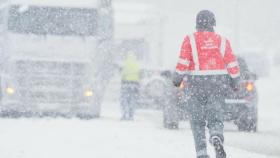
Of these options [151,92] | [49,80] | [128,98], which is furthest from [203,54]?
[151,92]

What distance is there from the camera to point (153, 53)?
4062cm

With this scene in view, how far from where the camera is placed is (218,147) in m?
9.56

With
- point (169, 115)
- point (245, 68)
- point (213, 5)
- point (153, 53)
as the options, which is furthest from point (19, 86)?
point (213, 5)

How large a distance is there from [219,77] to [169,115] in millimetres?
6764

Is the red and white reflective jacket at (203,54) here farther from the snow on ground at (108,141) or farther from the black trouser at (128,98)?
the black trouser at (128,98)

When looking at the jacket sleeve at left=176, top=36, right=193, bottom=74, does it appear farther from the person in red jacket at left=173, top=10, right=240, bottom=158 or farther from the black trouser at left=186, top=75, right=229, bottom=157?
the black trouser at left=186, top=75, right=229, bottom=157

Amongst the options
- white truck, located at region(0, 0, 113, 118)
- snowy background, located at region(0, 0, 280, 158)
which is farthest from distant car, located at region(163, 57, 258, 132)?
white truck, located at region(0, 0, 113, 118)

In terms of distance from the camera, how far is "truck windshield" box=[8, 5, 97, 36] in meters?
19.0

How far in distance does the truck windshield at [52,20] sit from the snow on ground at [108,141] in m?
2.43

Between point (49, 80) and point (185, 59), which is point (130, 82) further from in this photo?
point (185, 59)

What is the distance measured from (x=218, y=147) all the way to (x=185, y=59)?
3.72 feet

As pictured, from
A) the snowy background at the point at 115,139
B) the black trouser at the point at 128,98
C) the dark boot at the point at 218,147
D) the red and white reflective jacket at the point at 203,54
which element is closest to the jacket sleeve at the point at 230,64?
the red and white reflective jacket at the point at 203,54

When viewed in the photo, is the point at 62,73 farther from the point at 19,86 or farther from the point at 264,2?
the point at 264,2

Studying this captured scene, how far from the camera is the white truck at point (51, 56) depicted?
1889 centimetres
